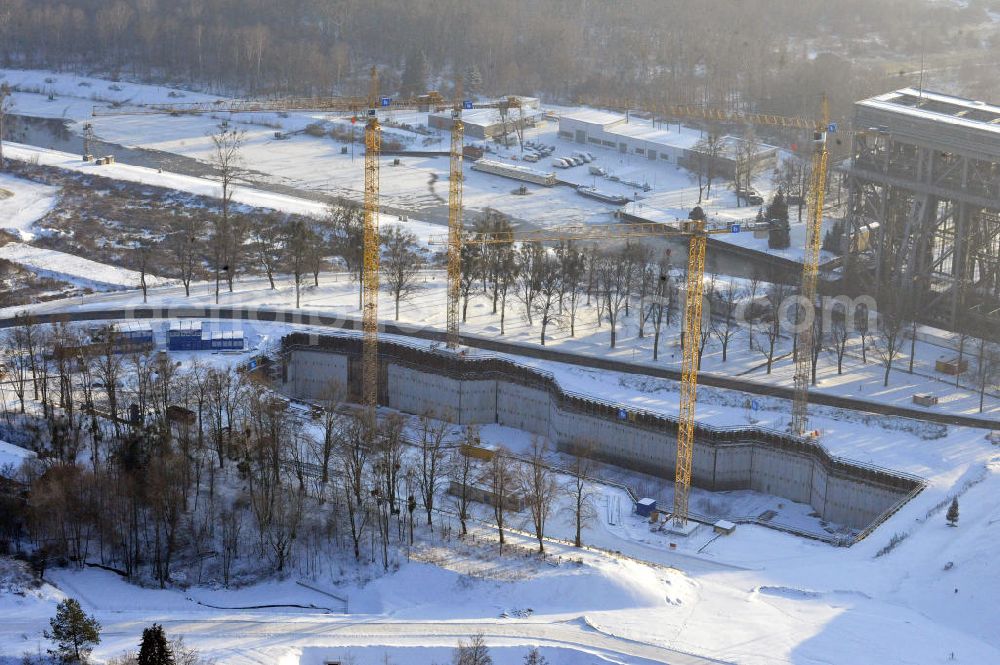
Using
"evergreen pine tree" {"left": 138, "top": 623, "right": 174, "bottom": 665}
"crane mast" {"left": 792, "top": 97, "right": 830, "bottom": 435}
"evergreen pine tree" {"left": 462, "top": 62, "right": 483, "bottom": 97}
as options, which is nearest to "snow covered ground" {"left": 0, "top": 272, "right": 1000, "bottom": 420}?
"crane mast" {"left": 792, "top": 97, "right": 830, "bottom": 435}

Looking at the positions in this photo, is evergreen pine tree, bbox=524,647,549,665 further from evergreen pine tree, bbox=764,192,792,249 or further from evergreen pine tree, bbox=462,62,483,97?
evergreen pine tree, bbox=462,62,483,97

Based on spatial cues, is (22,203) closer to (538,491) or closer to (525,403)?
(525,403)

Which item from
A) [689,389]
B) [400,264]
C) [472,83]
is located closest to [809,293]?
[689,389]

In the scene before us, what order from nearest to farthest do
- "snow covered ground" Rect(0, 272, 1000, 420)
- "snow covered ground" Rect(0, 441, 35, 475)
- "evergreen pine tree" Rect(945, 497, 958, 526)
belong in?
"evergreen pine tree" Rect(945, 497, 958, 526)
"snow covered ground" Rect(0, 441, 35, 475)
"snow covered ground" Rect(0, 272, 1000, 420)

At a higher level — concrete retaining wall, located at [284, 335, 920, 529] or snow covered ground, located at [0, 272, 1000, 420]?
snow covered ground, located at [0, 272, 1000, 420]

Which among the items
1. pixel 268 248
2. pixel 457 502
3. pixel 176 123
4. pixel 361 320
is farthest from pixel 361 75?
pixel 457 502

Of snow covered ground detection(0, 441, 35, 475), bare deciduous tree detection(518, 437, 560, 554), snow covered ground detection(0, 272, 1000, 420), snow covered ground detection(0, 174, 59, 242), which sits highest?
snow covered ground detection(0, 174, 59, 242)

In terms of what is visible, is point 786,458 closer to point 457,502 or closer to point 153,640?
point 457,502
